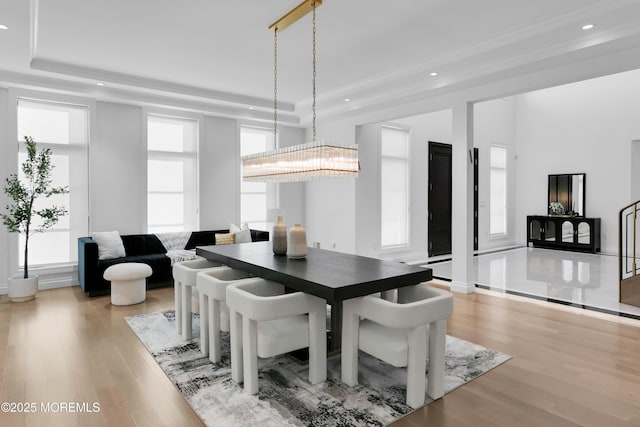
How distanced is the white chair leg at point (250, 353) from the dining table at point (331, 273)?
0.39 meters

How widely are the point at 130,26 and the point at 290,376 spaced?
11.5ft

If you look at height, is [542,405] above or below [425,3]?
below

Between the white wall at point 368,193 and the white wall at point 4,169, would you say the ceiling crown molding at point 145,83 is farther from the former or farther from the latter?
the white wall at point 368,193

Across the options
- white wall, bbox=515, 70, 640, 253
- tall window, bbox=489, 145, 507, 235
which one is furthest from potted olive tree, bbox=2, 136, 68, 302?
white wall, bbox=515, 70, 640, 253

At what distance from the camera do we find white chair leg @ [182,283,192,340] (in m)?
3.54

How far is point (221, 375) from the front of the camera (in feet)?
9.26

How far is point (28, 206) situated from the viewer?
484 cm

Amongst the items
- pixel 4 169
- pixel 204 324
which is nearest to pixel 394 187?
pixel 204 324

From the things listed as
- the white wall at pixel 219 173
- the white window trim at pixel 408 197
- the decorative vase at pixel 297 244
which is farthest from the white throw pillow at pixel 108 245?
the white window trim at pixel 408 197

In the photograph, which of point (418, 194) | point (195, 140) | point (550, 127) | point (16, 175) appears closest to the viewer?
point (16, 175)

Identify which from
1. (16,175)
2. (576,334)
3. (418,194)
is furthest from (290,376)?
(418,194)

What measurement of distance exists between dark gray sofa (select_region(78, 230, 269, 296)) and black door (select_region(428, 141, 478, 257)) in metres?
3.61

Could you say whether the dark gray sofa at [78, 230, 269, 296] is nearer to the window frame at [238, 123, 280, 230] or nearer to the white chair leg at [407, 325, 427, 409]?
the window frame at [238, 123, 280, 230]

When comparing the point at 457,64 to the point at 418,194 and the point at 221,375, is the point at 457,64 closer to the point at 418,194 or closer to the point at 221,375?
the point at 418,194
